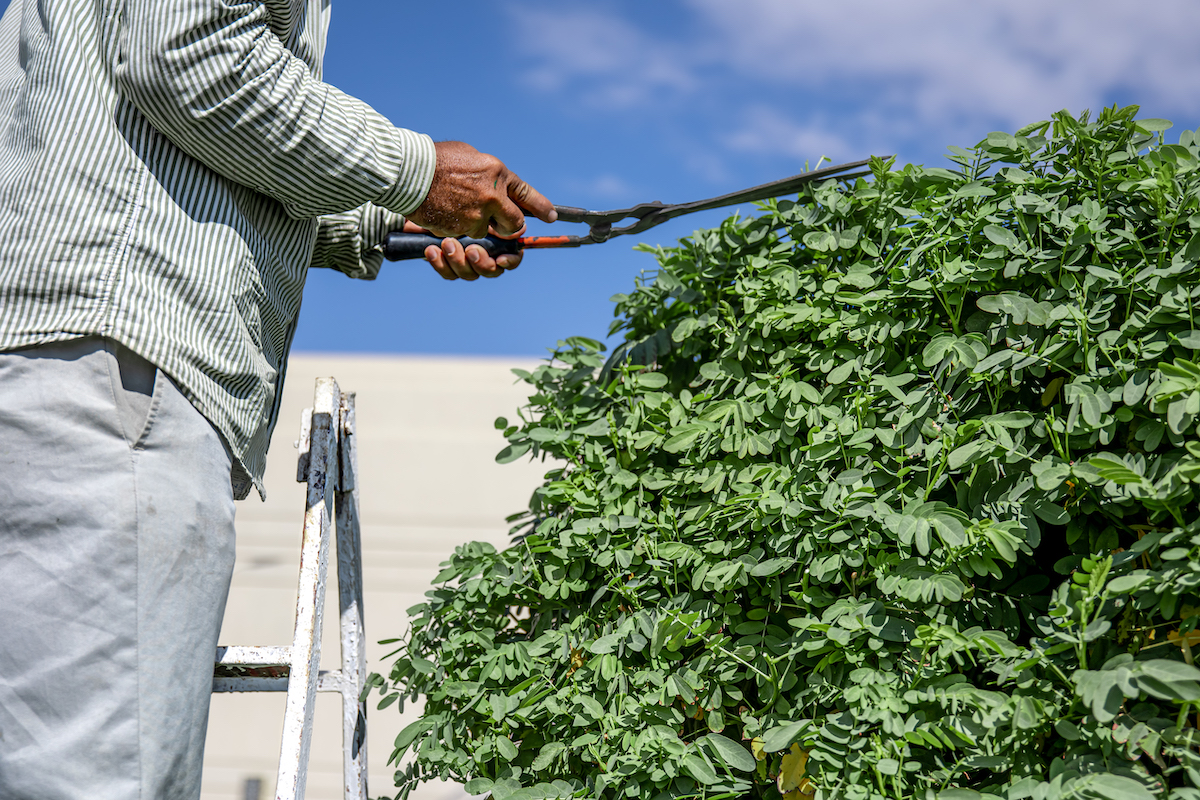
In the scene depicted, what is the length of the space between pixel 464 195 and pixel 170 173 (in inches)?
20.4

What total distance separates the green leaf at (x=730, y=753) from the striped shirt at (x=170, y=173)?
947mm

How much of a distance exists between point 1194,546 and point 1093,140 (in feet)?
2.04

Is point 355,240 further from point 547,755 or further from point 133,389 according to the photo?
point 547,755

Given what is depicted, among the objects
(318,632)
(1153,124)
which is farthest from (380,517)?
(1153,124)

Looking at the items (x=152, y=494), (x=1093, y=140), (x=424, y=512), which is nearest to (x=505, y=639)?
(x=152, y=494)

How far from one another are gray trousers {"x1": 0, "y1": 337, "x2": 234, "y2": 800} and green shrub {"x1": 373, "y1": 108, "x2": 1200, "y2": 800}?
0.51 metres

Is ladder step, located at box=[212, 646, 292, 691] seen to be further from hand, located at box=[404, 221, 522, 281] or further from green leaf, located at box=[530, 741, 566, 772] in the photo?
hand, located at box=[404, 221, 522, 281]

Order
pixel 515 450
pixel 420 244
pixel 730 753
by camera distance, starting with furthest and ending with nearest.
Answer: pixel 420 244 < pixel 515 450 < pixel 730 753

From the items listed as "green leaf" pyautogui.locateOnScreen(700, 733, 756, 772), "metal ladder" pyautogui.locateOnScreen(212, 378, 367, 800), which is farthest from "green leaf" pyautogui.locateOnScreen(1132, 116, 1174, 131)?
"metal ladder" pyautogui.locateOnScreen(212, 378, 367, 800)

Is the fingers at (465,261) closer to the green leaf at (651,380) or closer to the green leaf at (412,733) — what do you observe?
the green leaf at (651,380)

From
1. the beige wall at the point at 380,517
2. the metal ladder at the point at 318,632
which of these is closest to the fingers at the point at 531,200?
the metal ladder at the point at 318,632

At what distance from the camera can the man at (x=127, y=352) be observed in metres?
1.30

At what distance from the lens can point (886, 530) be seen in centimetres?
131

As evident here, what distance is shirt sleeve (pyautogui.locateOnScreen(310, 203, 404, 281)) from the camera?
1.97m
